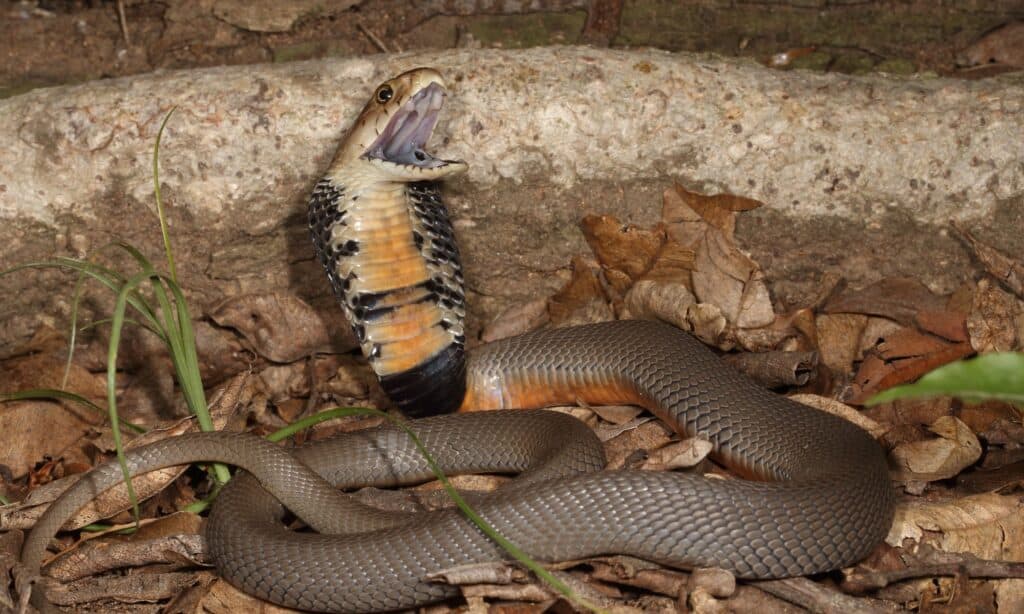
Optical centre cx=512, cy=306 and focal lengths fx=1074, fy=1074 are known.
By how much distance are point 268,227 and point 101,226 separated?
0.74m

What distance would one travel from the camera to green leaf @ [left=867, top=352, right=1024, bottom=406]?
80.7 inches

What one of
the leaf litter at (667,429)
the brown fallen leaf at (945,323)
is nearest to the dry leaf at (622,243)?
the leaf litter at (667,429)

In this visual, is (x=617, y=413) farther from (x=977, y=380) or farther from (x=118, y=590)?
(x=977, y=380)

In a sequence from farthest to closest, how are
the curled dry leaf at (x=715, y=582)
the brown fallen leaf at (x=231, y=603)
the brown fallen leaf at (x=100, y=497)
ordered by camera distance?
the brown fallen leaf at (x=100, y=497), the brown fallen leaf at (x=231, y=603), the curled dry leaf at (x=715, y=582)

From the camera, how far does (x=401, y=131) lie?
14.2 ft

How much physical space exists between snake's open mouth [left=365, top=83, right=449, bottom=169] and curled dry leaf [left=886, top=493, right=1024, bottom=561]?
2195 millimetres

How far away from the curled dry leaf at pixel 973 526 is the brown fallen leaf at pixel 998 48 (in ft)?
8.11

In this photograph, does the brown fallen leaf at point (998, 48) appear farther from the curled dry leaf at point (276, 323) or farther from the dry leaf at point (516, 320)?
the curled dry leaf at point (276, 323)

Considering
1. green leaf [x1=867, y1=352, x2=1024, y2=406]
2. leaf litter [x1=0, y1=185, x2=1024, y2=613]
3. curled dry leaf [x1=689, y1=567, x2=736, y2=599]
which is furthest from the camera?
leaf litter [x1=0, y1=185, x2=1024, y2=613]

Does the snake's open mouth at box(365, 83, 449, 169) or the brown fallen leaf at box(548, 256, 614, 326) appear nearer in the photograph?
the snake's open mouth at box(365, 83, 449, 169)

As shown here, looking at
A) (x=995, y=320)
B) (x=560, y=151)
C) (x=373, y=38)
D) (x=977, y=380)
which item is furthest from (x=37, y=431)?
(x=995, y=320)

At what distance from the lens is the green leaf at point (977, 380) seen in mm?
2049

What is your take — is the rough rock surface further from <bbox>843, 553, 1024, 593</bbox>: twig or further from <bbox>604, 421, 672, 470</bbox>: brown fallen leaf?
<bbox>843, 553, 1024, 593</bbox>: twig

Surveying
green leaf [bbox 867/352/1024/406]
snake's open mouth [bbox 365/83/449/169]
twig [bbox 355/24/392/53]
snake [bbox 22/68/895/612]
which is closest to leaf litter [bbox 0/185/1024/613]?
snake [bbox 22/68/895/612]
